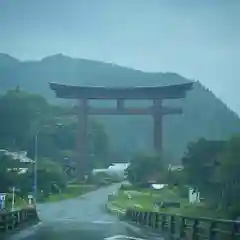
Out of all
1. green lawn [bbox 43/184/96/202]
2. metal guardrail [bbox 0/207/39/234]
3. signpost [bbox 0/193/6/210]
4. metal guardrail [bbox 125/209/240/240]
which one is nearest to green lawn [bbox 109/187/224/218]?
metal guardrail [bbox 125/209/240/240]

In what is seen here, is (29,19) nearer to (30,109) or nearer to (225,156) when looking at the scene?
(30,109)

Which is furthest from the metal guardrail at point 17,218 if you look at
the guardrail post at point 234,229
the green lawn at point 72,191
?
the guardrail post at point 234,229

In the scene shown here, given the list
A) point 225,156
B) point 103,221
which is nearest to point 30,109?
point 103,221

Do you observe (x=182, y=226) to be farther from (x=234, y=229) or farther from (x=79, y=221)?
(x=79, y=221)

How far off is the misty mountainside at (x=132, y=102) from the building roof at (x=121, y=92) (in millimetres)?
26

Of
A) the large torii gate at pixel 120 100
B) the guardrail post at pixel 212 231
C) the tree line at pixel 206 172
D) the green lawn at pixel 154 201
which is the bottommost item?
the guardrail post at pixel 212 231

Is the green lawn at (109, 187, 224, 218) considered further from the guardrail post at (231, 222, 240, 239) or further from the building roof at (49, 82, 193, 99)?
the building roof at (49, 82, 193, 99)

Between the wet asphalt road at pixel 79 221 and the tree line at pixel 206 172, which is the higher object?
the tree line at pixel 206 172

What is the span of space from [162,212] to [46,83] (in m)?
0.99

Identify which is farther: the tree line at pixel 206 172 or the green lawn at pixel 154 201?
the green lawn at pixel 154 201

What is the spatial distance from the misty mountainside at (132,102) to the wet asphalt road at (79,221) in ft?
1.12

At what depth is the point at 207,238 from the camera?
3.42 metres

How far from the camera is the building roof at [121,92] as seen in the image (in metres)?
3.54

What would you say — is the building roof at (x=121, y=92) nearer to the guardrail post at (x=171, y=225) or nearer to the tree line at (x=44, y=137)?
the tree line at (x=44, y=137)
